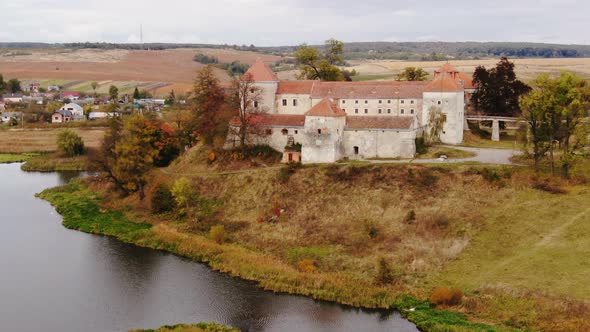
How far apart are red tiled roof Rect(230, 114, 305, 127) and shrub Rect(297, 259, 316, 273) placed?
648 inches

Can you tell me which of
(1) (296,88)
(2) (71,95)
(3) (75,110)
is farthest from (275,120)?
(2) (71,95)

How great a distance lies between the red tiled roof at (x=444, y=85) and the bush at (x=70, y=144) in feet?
130

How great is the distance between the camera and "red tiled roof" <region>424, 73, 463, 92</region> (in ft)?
160

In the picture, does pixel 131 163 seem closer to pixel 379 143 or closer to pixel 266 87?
pixel 266 87

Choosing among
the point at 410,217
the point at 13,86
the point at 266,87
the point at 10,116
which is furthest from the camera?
the point at 13,86

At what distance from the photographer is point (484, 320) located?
26.9m

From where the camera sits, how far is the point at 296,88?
5253 cm

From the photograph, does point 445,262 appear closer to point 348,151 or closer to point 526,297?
point 526,297

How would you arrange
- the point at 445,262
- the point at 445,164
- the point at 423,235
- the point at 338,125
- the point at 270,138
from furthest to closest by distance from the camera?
the point at 270,138 → the point at 338,125 → the point at 445,164 → the point at 423,235 → the point at 445,262

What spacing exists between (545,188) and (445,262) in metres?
9.71

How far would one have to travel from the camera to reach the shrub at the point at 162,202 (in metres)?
44.4

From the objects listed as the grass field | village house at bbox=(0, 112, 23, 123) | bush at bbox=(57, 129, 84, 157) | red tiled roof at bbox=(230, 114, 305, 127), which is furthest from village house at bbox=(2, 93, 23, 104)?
red tiled roof at bbox=(230, 114, 305, 127)

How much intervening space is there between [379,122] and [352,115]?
4.38 m

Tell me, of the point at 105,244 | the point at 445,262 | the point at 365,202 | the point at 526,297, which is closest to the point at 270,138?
the point at 365,202
